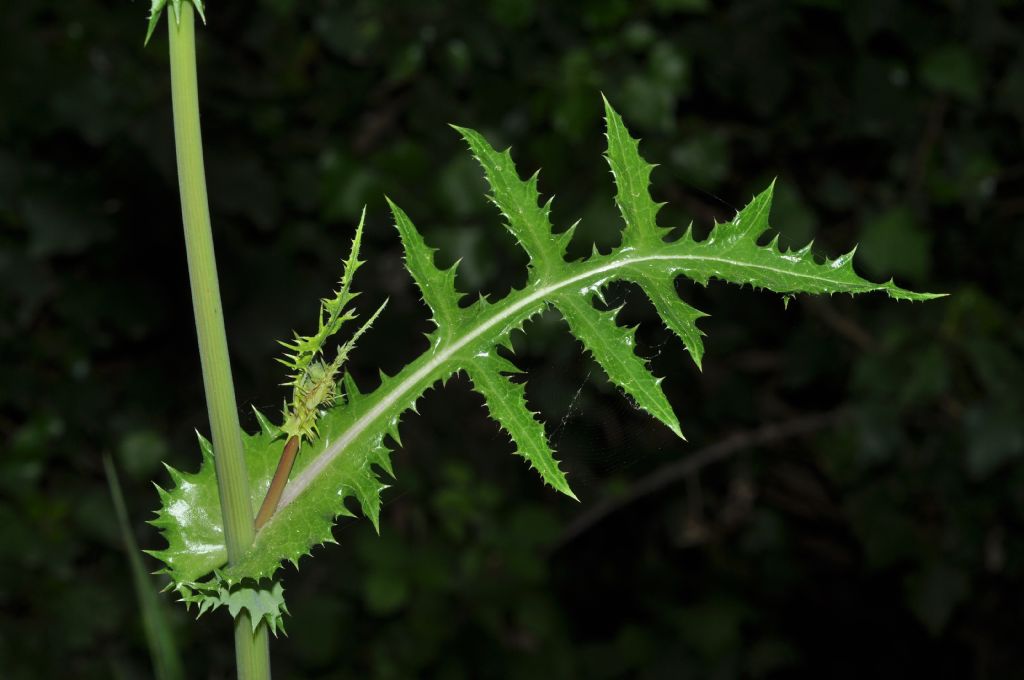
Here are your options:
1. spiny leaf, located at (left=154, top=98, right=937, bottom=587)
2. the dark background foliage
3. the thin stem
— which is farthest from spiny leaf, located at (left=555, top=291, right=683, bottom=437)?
the dark background foliage

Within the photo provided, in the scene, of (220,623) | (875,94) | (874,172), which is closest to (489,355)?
(220,623)

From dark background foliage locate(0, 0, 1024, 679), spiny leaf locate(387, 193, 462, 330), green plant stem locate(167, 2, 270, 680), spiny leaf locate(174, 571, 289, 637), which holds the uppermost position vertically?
green plant stem locate(167, 2, 270, 680)

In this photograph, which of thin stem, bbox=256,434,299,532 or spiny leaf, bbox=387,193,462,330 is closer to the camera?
thin stem, bbox=256,434,299,532

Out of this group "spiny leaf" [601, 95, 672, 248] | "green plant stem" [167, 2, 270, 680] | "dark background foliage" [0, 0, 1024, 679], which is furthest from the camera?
"dark background foliage" [0, 0, 1024, 679]

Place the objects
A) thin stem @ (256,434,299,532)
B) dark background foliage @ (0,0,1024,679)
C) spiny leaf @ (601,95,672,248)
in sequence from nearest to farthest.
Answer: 1. thin stem @ (256,434,299,532)
2. spiny leaf @ (601,95,672,248)
3. dark background foliage @ (0,0,1024,679)

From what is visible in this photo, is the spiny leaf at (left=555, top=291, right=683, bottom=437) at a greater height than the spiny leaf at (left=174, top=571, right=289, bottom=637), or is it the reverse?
the spiny leaf at (left=174, top=571, right=289, bottom=637)

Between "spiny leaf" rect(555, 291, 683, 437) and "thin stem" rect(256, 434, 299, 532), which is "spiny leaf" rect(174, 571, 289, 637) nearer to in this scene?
"thin stem" rect(256, 434, 299, 532)

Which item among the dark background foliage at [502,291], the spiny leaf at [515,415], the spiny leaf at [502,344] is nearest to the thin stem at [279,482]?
the spiny leaf at [502,344]

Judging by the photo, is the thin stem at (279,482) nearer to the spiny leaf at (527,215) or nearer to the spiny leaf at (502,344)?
the spiny leaf at (502,344)
